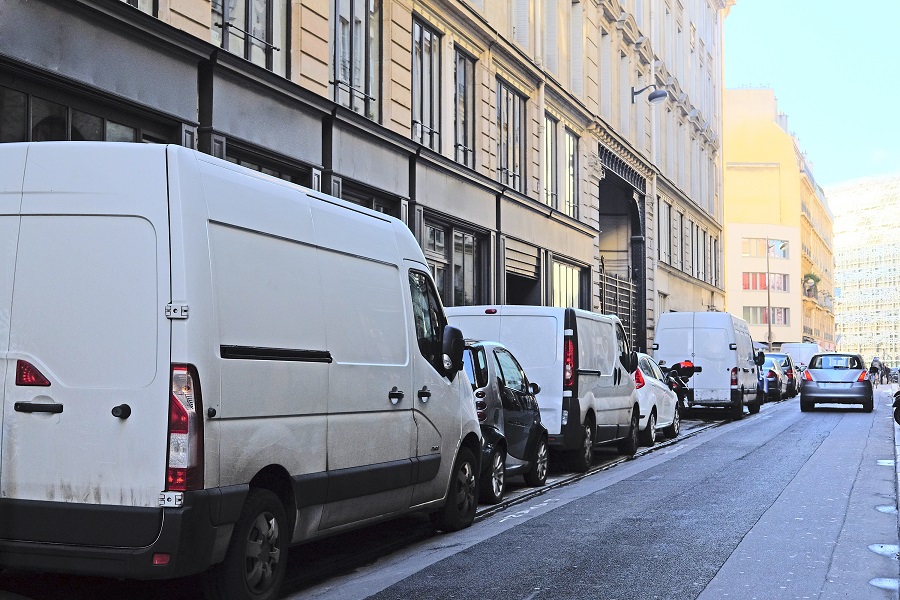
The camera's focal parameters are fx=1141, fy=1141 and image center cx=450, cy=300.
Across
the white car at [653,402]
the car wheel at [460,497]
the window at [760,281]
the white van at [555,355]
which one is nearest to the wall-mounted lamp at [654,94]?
the white car at [653,402]

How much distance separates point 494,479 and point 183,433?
589cm

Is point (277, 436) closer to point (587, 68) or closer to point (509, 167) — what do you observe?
point (509, 167)

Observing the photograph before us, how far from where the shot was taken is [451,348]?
9180mm

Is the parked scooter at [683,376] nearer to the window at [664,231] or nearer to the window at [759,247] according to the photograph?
the window at [664,231]

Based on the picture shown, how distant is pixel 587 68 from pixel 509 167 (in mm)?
8460

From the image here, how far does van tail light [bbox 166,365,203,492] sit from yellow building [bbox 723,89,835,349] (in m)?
94.1

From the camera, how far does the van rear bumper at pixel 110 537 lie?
5770mm

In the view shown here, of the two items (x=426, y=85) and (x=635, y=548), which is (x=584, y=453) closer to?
(x=635, y=548)

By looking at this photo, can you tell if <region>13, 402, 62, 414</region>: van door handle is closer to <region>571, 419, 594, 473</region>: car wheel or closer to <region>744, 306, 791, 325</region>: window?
<region>571, 419, 594, 473</region>: car wheel

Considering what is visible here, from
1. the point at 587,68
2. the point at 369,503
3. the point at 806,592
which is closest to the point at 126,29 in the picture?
the point at 369,503

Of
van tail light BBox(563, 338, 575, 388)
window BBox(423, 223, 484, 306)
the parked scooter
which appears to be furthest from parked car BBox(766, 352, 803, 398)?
van tail light BBox(563, 338, 575, 388)

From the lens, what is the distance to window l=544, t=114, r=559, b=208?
100 ft

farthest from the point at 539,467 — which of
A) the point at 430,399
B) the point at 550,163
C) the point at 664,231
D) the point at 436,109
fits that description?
the point at 664,231

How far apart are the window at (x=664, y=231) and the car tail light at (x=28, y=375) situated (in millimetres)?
39926
